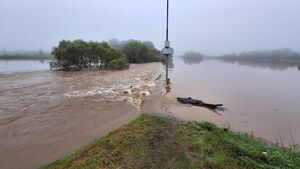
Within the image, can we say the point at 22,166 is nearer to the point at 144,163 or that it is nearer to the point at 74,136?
the point at 74,136

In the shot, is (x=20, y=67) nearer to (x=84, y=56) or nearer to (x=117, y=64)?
(x=84, y=56)

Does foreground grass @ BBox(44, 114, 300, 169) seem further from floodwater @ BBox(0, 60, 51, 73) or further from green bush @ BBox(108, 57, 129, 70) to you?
floodwater @ BBox(0, 60, 51, 73)

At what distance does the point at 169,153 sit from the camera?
374cm

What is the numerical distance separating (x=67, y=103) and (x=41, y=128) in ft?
11.5

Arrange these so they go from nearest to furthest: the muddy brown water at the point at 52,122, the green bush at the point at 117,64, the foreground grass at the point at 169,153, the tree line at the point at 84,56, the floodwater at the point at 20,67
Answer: the foreground grass at the point at 169,153 < the muddy brown water at the point at 52,122 < the tree line at the point at 84,56 < the green bush at the point at 117,64 < the floodwater at the point at 20,67

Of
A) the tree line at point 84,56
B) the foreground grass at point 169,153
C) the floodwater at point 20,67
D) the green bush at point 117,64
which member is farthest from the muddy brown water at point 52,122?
the floodwater at point 20,67

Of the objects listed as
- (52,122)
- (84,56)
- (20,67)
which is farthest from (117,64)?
(52,122)

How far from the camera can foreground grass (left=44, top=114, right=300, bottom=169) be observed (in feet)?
11.5

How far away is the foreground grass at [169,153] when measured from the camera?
3.50 meters

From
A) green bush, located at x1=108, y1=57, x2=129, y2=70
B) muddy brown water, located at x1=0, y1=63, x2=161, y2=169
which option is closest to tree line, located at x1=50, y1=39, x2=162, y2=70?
green bush, located at x1=108, y1=57, x2=129, y2=70

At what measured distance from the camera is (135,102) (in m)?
10.3

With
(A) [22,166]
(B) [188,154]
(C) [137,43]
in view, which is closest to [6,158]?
(A) [22,166]

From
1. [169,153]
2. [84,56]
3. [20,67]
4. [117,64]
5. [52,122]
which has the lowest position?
[52,122]

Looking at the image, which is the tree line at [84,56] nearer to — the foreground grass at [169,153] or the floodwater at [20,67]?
the floodwater at [20,67]
